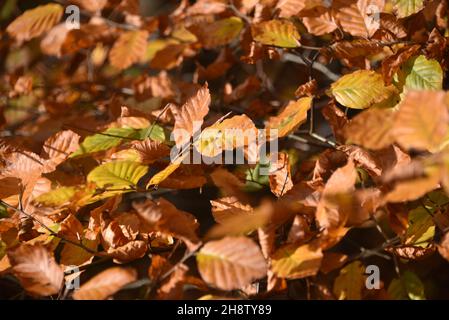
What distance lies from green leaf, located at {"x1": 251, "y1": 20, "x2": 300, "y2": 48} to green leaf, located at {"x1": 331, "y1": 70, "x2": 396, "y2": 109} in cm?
14

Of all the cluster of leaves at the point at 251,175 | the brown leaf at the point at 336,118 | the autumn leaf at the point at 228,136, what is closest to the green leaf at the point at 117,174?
the cluster of leaves at the point at 251,175

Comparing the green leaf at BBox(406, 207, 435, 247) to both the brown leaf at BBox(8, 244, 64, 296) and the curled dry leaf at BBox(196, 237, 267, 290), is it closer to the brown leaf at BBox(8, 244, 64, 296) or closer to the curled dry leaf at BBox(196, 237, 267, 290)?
the curled dry leaf at BBox(196, 237, 267, 290)

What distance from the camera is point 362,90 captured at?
34.7 inches

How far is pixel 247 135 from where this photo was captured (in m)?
0.79

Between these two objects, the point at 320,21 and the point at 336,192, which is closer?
the point at 336,192

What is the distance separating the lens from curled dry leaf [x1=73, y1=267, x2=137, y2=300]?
2.20ft

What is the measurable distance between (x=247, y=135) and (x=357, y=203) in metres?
0.19

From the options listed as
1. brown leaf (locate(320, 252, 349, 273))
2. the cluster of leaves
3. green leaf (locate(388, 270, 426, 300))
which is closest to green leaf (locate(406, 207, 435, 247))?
the cluster of leaves

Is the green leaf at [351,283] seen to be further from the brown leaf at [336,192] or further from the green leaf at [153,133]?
the green leaf at [153,133]

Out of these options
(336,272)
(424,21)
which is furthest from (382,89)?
(336,272)

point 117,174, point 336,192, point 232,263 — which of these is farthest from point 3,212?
point 336,192

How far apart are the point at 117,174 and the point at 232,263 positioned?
0.83 ft

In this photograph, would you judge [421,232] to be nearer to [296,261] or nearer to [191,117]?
[296,261]

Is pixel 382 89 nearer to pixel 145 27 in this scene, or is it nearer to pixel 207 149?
pixel 207 149
